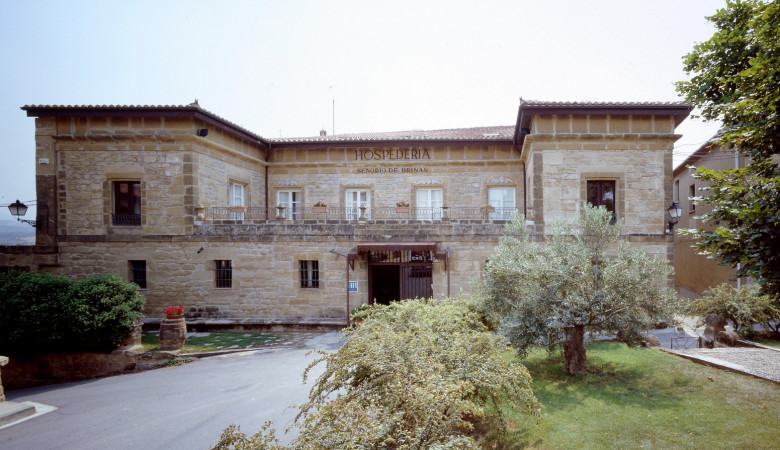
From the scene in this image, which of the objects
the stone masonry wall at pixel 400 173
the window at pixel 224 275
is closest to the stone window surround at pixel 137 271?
the window at pixel 224 275

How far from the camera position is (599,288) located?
6.39m

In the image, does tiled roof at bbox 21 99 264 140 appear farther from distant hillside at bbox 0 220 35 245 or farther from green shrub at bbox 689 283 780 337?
green shrub at bbox 689 283 780 337

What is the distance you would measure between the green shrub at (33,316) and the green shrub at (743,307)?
51.7 ft

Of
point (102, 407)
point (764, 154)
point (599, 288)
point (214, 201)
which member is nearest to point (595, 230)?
point (599, 288)

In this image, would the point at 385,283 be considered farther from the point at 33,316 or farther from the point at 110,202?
the point at 110,202

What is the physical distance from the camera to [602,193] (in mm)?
12711

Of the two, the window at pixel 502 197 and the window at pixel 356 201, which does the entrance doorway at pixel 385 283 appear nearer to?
the window at pixel 356 201

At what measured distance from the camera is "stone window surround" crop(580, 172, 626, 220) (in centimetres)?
1251

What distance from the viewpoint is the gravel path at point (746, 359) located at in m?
6.47

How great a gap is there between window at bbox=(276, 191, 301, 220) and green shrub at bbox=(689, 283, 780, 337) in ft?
45.5

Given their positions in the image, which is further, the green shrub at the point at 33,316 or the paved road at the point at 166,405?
the green shrub at the point at 33,316

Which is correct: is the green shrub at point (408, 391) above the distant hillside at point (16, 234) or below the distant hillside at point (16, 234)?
below

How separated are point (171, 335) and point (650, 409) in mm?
10622

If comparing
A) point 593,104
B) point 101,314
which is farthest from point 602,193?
point 101,314
